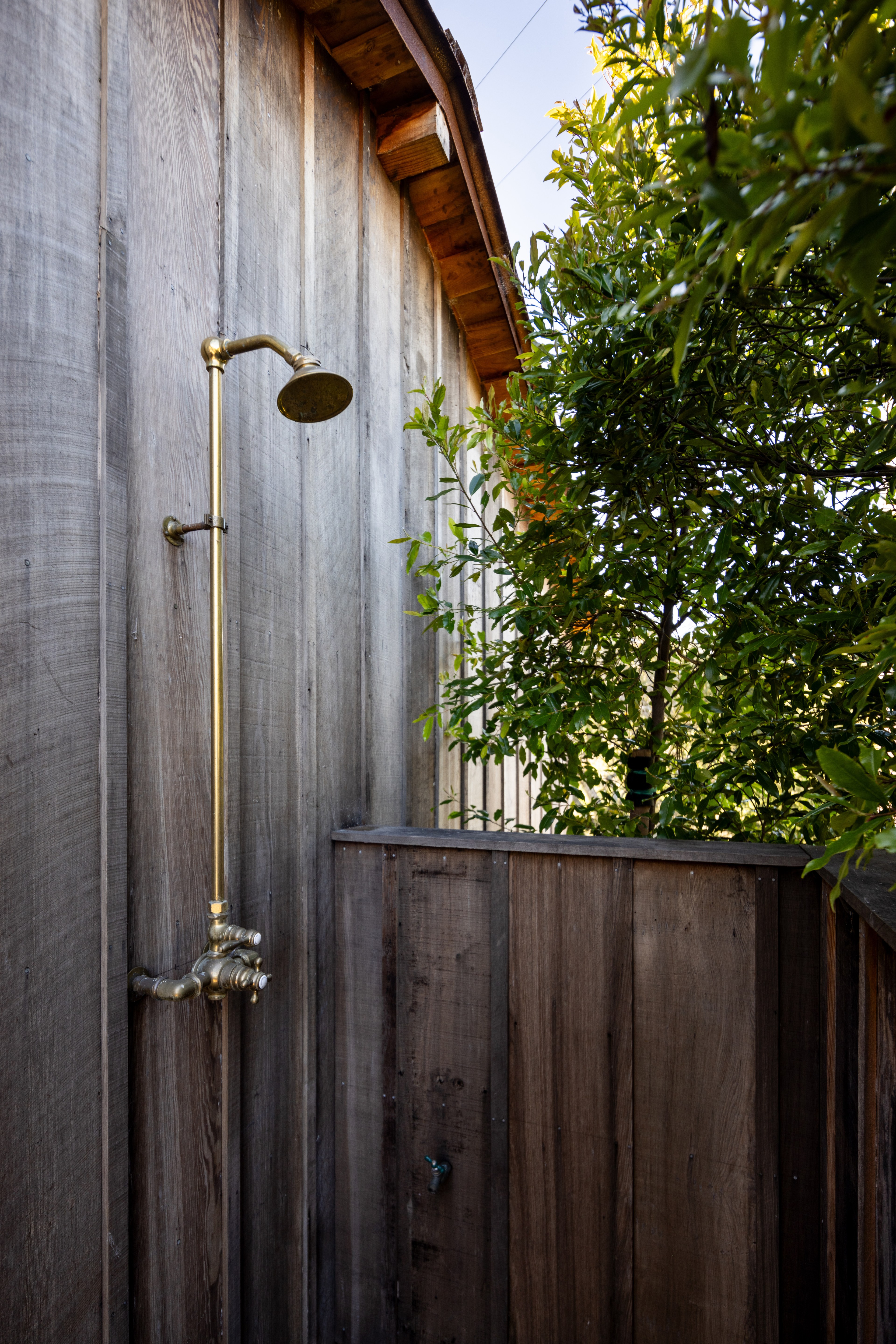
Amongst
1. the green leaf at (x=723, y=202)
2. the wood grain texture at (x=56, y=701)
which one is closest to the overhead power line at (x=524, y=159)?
the wood grain texture at (x=56, y=701)

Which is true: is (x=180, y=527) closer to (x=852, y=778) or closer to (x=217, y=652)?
(x=217, y=652)

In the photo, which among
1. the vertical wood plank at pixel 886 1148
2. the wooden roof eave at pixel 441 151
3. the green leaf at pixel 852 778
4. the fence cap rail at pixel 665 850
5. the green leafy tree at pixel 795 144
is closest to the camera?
the green leafy tree at pixel 795 144

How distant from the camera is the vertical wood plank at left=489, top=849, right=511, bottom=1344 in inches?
49.6

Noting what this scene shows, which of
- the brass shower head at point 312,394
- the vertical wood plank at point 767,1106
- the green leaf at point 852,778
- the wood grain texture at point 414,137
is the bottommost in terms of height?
the vertical wood plank at point 767,1106

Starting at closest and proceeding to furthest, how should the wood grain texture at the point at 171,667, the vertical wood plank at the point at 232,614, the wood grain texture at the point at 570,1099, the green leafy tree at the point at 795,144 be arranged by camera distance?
the green leafy tree at the point at 795,144 < the wood grain texture at the point at 171,667 < the vertical wood plank at the point at 232,614 < the wood grain texture at the point at 570,1099

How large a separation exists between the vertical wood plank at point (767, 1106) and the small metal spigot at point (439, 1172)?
1.84 feet

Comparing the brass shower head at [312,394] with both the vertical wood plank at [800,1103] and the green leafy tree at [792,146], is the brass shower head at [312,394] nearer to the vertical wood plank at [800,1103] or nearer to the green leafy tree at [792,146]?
the green leafy tree at [792,146]

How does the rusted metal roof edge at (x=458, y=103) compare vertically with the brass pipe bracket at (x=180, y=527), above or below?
above

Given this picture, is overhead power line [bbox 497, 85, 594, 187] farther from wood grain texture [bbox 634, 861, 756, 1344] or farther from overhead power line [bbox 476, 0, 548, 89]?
wood grain texture [bbox 634, 861, 756, 1344]

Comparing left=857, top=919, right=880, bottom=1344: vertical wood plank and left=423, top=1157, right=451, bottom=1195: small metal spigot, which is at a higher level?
left=857, top=919, right=880, bottom=1344: vertical wood plank

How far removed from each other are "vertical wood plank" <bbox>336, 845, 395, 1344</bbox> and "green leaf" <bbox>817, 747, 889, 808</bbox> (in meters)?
1.04

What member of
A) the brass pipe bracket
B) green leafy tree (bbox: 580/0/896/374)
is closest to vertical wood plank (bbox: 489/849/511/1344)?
the brass pipe bracket

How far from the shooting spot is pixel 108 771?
0.88 metres

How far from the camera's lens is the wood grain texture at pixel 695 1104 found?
112 centimetres
